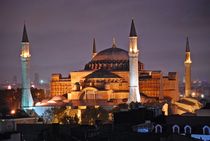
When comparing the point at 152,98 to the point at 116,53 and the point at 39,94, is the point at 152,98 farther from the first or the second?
the point at 39,94

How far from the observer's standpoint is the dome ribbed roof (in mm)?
147250

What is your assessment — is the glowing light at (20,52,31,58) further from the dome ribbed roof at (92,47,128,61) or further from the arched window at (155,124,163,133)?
the arched window at (155,124,163,133)

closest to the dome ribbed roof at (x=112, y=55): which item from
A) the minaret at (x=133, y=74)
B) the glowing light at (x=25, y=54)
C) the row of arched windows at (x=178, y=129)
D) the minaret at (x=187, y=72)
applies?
the minaret at (x=187, y=72)

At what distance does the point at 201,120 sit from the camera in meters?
60.0

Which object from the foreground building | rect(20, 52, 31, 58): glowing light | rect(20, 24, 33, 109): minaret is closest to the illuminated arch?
the foreground building

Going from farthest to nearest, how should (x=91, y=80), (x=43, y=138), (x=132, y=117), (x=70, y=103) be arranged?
(x=91, y=80) < (x=70, y=103) < (x=132, y=117) < (x=43, y=138)

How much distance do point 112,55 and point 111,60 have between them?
83 centimetres

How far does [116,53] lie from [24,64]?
890 inches

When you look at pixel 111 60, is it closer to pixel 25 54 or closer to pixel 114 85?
pixel 114 85

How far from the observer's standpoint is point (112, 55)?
148 meters

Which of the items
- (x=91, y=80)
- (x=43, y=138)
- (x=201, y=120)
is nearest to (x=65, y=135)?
(x=43, y=138)

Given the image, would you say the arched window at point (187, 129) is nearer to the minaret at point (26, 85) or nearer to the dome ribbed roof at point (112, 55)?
the minaret at point (26, 85)

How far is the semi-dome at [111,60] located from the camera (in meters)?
146

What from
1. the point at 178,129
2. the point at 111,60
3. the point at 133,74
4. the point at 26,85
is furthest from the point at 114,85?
the point at 178,129
